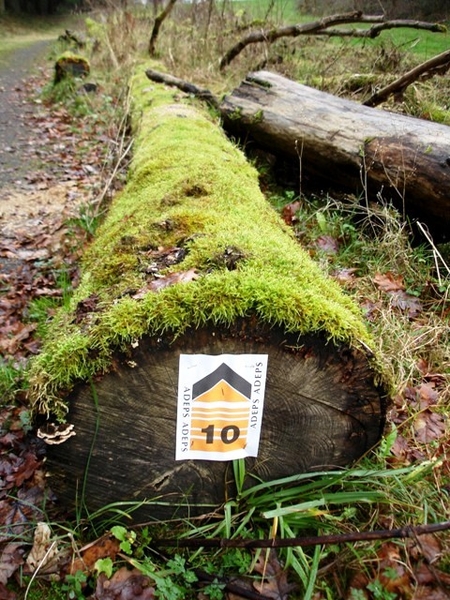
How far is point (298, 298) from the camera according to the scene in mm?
1685

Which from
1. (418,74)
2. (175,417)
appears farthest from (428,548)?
(418,74)

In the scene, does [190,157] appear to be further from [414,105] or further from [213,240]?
[414,105]

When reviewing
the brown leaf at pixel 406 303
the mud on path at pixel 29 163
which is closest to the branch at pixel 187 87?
the mud on path at pixel 29 163

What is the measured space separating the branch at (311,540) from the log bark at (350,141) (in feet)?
8.26

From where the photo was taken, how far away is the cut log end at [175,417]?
169 cm

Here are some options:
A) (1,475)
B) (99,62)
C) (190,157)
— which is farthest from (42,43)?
(1,475)

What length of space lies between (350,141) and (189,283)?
2.96 m

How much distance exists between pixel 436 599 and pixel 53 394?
155 centimetres

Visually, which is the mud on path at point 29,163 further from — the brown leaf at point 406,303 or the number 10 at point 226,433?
the number 10 at point 226,433

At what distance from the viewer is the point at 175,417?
1.81m

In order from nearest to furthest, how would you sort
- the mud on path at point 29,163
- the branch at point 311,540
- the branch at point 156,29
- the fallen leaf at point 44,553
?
the branch at point 311,540 → the fallen leaf at point 44,553 → the mud on path at point 29,163 → the branch at point 156,29

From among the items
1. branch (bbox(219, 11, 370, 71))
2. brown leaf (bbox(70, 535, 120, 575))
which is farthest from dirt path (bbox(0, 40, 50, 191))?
brown leaf (bbox(70, 535, 120, 575))

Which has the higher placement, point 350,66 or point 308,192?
point 350,66

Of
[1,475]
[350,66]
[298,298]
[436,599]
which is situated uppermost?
[350,66]
